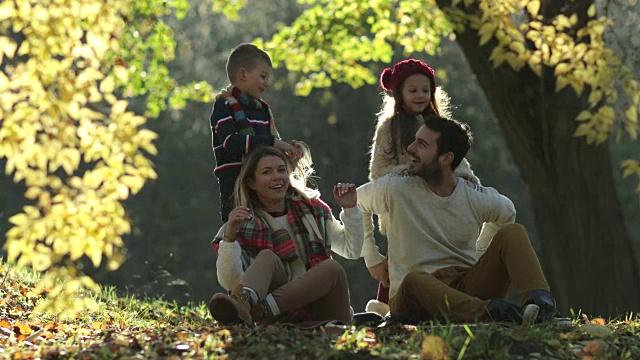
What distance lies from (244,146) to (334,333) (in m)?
1.52

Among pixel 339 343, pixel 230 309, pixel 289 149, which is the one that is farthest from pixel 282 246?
pixel 339 343

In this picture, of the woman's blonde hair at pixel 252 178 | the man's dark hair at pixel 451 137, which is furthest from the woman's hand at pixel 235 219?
the man's dark hair at pixel 451 137

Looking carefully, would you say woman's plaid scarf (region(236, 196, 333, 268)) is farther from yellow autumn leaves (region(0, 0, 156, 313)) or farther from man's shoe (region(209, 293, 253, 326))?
yellow autumn leaves (region(0, 0, 156, 313))

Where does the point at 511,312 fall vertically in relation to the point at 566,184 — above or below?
below

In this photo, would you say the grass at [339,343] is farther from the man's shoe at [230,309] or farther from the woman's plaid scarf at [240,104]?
the woman's plaid scarf at [240,104]

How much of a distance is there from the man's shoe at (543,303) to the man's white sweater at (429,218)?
0.60 m

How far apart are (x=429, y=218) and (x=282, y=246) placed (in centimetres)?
84

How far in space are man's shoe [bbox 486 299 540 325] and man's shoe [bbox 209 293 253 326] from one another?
1.21 metres

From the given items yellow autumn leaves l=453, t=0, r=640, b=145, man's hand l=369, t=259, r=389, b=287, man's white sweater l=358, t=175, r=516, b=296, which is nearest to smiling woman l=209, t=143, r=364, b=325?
man's white sweater l=358, t=175, r=516, b=296

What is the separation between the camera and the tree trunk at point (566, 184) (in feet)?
28.9

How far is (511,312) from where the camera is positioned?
4.96 metres

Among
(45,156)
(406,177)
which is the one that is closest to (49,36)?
(45,156)

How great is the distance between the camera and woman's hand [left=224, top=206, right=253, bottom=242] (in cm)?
523

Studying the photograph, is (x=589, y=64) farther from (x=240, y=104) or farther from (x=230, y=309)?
(x=230, y=309)
